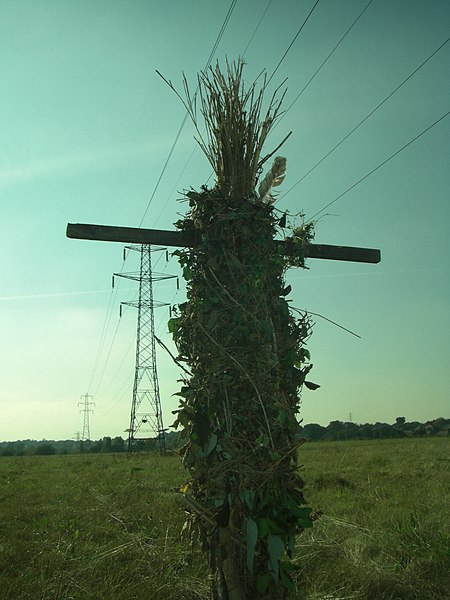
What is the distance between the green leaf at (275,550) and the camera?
320cm

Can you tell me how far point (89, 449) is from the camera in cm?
7456

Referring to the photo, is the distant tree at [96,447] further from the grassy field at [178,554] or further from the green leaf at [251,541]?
the green leaf at [251,541]

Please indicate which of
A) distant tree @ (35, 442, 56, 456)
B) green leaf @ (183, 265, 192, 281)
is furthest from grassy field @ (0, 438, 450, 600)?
distant tree @ (35, 442, 56, 456)

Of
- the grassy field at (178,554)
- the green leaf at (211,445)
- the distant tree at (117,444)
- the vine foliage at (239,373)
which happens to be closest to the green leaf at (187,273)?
the vine foliage at (239,373)

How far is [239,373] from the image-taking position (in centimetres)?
350

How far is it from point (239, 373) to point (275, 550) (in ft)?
3.44

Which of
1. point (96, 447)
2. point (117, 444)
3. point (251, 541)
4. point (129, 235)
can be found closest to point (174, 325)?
point (129, 235)

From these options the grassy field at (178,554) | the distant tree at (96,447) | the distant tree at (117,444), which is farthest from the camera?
the distant tree at (96,447)

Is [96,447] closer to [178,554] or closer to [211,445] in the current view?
[178,554]

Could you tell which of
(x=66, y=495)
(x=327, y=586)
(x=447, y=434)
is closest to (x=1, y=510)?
(x=66, y=495)

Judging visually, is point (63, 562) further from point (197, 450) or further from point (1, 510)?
point (1, 510)

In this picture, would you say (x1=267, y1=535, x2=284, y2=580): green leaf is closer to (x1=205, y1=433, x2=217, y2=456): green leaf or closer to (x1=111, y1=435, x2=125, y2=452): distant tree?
(x1=205, y1=433, x2=217, y2=456): green leaf

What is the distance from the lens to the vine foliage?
10.9 ft

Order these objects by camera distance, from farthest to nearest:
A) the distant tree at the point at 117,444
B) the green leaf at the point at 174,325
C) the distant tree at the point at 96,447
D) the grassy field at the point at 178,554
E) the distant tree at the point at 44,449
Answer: the distant tree at the point at 44,449, the distant tree at the point at 96,447, the distant tree at the point at 117,444, the grassy field at the point at 178,554, the green leaf at the point at 174,325
